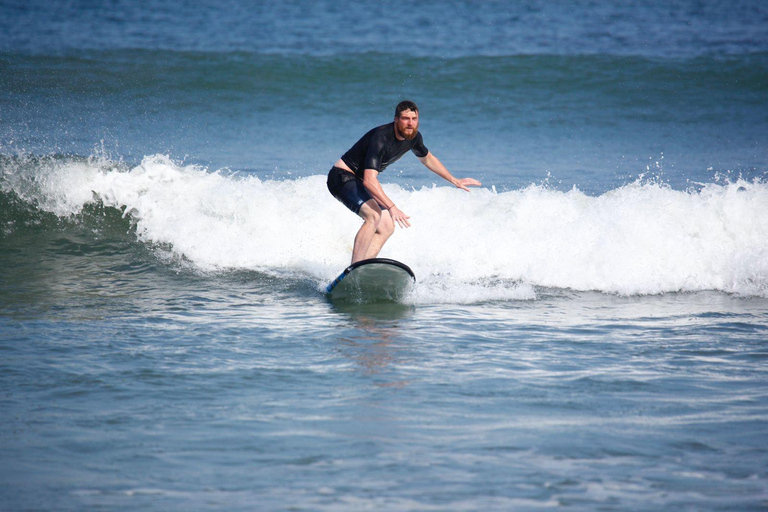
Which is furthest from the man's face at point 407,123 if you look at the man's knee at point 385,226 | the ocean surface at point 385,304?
the ocean surface at point 385,304

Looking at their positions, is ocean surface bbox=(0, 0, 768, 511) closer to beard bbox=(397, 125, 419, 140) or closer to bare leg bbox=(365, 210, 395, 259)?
bare leg bbox=(365, 210, 395, 259)

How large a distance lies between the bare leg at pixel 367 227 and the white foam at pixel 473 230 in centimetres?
74

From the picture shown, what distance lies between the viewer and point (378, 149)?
690 cm

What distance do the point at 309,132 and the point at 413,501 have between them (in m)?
13.8

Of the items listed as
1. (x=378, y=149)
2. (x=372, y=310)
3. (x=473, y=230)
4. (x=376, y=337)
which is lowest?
(x=376, y=337)

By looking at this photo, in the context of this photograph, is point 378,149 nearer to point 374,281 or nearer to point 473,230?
point 374,281

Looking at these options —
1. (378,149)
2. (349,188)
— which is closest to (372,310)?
(349,188)

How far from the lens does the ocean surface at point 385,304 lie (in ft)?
11.9

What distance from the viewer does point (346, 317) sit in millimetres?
6547

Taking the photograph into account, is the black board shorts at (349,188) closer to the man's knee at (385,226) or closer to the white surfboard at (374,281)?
the man's knee at (385,226)

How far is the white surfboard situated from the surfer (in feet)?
0.80

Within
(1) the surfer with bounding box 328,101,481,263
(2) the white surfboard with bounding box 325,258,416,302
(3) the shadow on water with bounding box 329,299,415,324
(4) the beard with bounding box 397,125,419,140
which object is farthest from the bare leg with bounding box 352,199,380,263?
(4) the beard with bounding box 397,125,419,140

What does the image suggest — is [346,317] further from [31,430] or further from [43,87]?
[43,87]

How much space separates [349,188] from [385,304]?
3.79 ft
